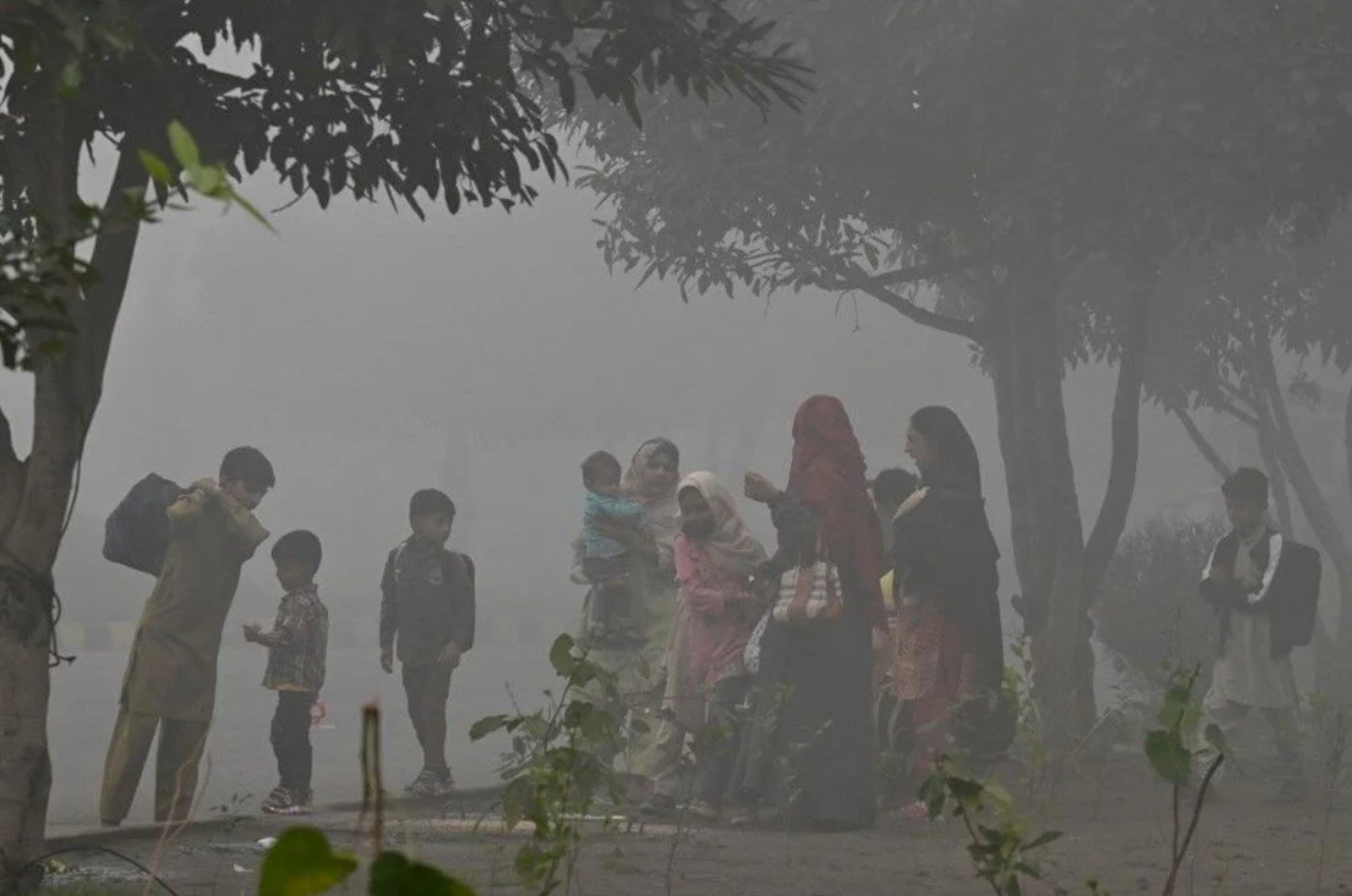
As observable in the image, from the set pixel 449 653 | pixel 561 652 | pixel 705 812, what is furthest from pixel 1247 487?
pixel 561 652

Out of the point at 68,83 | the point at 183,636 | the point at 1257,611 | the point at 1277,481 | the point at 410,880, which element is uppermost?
the point at 1277,481

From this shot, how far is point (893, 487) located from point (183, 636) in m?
4.06

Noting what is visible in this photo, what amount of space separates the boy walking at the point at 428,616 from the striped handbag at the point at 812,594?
2.01m

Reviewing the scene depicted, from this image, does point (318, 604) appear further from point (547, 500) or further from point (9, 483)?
point (547, 500)

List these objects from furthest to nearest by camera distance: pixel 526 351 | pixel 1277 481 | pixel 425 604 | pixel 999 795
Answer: pixel 526 351 < pixel 1277 481 < pixel 425 604 < pixel 999 795

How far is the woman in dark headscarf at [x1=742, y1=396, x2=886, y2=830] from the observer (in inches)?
382

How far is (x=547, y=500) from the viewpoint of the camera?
10506 cm

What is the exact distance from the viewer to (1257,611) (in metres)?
11.5

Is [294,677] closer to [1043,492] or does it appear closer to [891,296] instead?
[1043,492]

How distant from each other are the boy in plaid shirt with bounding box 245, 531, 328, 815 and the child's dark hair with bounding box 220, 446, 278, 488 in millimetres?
400

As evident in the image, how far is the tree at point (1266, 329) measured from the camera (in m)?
19.5

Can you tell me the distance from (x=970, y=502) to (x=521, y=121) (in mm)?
5021

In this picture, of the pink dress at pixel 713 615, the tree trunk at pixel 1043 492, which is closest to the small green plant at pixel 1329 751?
the tree trunk at pixel 1043 492

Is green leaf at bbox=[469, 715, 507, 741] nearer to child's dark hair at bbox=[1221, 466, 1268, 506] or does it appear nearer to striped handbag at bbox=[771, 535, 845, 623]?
striped handbag at bbox=[771, 535, 845, 623]
